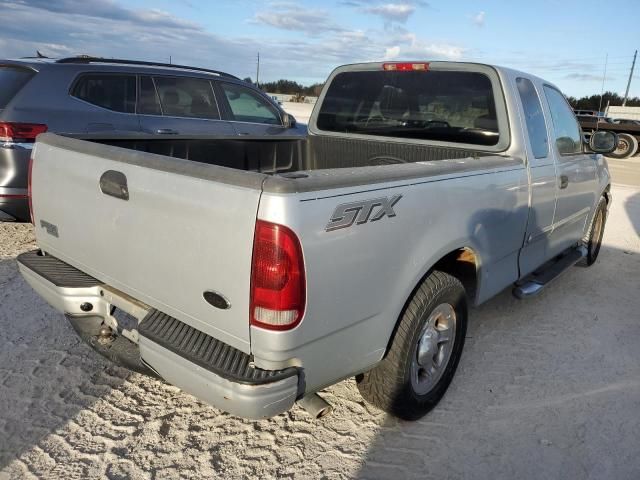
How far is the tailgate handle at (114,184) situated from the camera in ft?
7.58

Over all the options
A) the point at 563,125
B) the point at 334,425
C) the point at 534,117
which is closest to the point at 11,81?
the point at 334,425

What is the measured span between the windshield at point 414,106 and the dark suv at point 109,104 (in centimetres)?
85

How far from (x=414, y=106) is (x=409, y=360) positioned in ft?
7.13

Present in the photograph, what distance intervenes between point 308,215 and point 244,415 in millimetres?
813

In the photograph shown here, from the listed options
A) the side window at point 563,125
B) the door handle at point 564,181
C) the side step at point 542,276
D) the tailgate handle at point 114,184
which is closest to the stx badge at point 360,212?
the tailgate handle at point 114,184

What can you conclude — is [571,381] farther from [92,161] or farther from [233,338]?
[92,161]

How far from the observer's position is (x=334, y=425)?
2875 millimetres

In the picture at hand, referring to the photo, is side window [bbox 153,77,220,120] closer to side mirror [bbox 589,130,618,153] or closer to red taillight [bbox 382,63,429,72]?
red taillight [bbox 382,63,429,72]

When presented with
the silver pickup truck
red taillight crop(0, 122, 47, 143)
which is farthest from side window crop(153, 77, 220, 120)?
the silver pickup truck

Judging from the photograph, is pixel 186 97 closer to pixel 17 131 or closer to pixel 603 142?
pixel 17 131

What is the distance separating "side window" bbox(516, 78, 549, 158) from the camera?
3693 mm

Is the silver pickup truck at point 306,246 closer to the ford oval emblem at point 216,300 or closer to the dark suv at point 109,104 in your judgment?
the ford oval emblem at point 216,300

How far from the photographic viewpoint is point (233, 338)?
2070 mm

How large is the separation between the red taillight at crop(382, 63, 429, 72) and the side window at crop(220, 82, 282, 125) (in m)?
3.29
